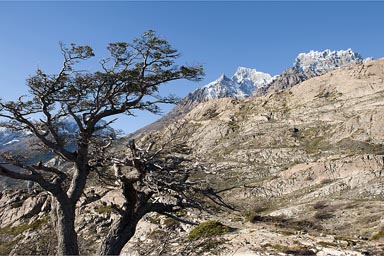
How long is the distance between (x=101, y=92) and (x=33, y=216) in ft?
67.6

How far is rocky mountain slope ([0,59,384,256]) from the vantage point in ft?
50.8

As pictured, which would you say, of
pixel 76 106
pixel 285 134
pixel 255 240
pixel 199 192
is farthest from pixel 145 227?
pixel 285 134

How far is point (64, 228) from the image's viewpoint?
33.4ft

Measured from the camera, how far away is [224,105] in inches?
4683

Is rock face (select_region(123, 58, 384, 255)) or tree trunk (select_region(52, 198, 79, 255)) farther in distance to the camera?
rock face (select_region(123, 58, 384, 255))

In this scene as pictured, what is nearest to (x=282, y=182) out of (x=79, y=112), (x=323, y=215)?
(x=323, y=215)

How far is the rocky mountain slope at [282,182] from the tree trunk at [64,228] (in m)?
2.16

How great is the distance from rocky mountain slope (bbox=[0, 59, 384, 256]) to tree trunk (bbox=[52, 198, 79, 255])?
2156mm

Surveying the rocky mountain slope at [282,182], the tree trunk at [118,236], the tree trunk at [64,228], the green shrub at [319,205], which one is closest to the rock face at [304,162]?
the green shrub at [319,205]

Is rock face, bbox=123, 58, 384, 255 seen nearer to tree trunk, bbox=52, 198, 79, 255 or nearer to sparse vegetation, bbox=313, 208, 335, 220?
sparse vegetation, bbox=313, 208, 335, 220

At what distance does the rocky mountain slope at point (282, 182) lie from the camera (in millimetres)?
15492

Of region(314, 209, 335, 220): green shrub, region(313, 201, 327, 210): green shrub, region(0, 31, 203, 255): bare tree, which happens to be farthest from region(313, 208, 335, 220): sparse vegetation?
region(0, 31, 203, 255): bare tree

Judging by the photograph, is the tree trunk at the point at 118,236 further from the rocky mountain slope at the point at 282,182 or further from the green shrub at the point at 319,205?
the green shrub at the point at 319,205

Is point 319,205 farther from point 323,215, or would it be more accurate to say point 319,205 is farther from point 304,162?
point 304,162
